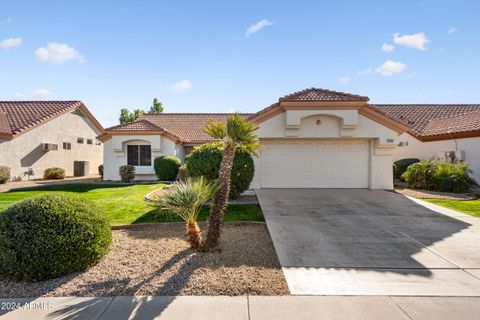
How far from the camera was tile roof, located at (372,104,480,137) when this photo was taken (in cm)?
1556

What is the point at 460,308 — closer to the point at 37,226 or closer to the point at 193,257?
the point at 193,257

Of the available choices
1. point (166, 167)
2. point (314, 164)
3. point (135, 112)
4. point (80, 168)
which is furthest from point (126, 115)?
point (314, 164)

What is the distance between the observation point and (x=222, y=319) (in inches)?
129

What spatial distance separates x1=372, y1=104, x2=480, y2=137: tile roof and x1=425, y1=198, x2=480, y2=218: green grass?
17.7 ft

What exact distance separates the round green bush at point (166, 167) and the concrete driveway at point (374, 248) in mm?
9829

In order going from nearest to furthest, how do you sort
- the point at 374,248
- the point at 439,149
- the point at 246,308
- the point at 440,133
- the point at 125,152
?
1. the point at 246,308
2. the point at 374,248
3. the point at 440,133
4. the point at 439,149
5. the point at 125,152

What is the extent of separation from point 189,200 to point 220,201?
63 cm

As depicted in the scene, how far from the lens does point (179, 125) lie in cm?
2447

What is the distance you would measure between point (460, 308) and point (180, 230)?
5.71 metres

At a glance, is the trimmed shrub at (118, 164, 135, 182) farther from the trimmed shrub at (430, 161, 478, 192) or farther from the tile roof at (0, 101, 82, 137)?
the trimmed shrub at (430, 161, 478, 192)

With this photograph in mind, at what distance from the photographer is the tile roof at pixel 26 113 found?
60.8 ft

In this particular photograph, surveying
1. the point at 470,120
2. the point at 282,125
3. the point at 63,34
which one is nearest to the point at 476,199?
the point at 470,120

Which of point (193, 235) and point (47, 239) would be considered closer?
point (47, 239)

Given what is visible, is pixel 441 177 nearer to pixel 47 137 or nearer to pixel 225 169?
pixel 225 169
